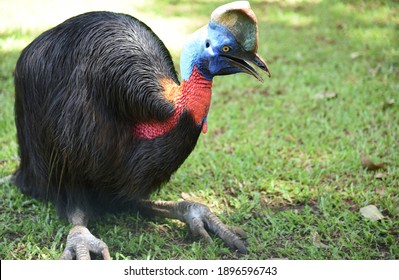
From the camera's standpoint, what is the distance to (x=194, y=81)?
2.85 m

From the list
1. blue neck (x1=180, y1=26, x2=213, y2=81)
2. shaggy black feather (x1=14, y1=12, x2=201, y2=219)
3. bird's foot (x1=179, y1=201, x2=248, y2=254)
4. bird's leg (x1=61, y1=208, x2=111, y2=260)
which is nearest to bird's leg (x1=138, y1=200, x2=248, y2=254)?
bird's foot (x1=179, y1=201, x2=248, y2=254)

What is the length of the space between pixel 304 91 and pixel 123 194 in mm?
2367

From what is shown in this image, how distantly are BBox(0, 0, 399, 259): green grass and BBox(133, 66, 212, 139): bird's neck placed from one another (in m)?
0.62

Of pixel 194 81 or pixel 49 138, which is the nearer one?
pixel 194 81

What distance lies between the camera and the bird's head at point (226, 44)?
8.93 ft

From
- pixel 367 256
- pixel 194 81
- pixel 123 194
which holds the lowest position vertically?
pixel 367 256

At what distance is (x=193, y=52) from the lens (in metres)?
2.84

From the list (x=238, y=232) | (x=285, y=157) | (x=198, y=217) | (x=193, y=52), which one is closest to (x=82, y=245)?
(x=198, y=217)

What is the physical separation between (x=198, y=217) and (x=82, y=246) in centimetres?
63

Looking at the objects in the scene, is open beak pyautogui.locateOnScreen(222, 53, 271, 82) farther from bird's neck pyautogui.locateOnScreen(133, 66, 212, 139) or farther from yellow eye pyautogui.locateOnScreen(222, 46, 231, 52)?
bird's neck pyautogui.locateOnScreen(133, 66, 212, 139)

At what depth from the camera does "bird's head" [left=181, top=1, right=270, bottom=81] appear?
8.93 ft

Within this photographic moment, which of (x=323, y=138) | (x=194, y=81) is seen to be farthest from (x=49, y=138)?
(x=323, y=138)

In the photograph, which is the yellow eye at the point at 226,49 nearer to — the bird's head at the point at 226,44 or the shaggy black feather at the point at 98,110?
the bird's head at the point at 226,44

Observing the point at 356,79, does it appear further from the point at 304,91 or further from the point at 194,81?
the point at 194,81
